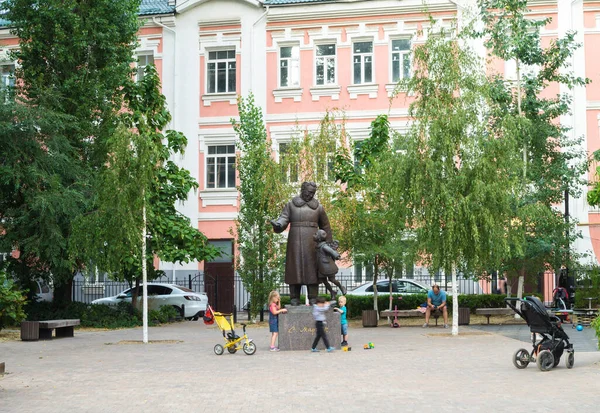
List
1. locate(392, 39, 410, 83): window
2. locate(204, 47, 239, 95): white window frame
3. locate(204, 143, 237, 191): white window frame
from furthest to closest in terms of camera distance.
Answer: locate(204, 47, 239, 95): white window frame, locate(204, 143, 237, 191): white window frame, locate(392, 39, 410, 83): window

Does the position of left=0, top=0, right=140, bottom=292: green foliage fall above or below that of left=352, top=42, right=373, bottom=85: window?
below

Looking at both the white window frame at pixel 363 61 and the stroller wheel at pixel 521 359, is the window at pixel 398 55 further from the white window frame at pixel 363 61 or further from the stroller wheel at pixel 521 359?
the stroller wheel at pixel 521 359

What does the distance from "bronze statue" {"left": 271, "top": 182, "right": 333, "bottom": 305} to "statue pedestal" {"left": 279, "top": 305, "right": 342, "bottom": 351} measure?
0.35 m

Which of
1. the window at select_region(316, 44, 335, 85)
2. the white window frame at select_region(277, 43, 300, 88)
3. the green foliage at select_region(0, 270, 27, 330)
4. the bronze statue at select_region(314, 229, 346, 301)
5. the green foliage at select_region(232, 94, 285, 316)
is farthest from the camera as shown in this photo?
the white window frame at select_region(277, 43, 300, 88)

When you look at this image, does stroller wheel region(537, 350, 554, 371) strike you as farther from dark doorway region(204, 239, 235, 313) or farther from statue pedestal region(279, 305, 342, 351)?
dark doorway region(204, 239, 235, 313)

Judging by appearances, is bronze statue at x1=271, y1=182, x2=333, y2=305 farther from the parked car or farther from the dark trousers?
the parked car

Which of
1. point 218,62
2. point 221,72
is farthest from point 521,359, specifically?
point 218,62

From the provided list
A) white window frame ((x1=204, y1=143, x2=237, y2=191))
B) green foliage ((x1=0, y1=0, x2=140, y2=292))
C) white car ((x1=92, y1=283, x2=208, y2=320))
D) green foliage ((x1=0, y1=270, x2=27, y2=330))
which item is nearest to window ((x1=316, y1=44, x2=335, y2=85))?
white window frame ((x1=204, y1=143, x2=237, y2=191))

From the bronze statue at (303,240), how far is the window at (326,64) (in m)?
18.8

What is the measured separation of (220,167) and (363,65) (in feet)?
24.2

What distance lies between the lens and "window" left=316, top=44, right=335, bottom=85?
1507 inches

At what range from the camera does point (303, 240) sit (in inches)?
781

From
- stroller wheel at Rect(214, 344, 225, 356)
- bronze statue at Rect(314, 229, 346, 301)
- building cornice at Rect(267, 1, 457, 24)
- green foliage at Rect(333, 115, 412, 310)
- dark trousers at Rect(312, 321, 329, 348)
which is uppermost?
building cornice at Rect(267, 1, 457, 24)

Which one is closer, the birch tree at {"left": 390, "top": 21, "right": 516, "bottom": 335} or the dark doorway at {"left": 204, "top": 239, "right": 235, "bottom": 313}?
the birch tree at {"left": 390, "top": 21, "right": 516, "bottom": 335}
